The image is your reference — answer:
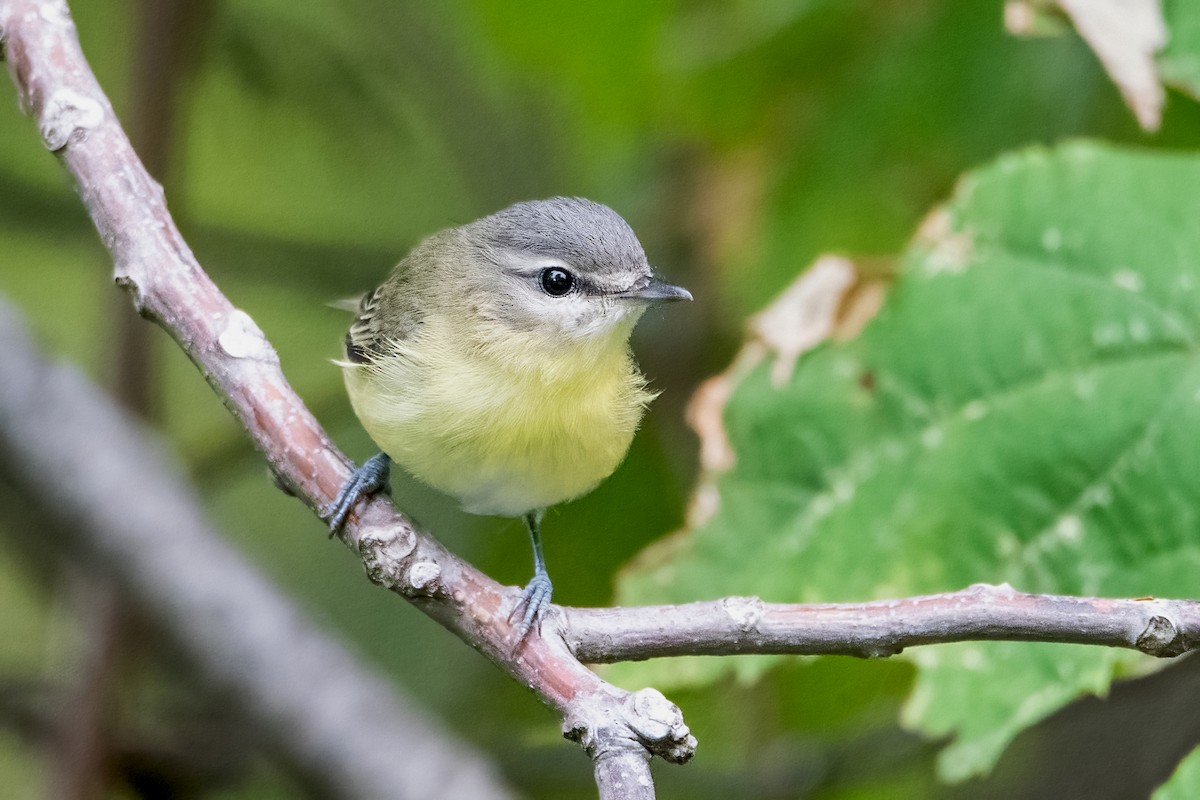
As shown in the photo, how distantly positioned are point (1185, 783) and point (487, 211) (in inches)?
119

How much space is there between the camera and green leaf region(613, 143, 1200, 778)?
7.83ft

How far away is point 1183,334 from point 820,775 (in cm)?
159

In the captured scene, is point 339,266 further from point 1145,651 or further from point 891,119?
point 1145,651

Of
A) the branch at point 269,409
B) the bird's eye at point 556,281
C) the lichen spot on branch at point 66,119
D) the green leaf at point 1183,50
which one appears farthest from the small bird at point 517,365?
the green leaf at point 1183,50

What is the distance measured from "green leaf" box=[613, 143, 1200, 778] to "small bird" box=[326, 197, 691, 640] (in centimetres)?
31

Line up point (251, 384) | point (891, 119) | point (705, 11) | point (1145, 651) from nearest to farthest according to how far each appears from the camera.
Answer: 1. point (1145, 651)
2. point (251, 384)
3. point (891, 119)
4. point (705, 11)

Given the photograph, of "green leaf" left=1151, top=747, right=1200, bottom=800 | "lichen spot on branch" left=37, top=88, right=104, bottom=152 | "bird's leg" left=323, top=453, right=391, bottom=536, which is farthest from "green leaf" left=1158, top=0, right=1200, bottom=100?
"lichen spot on branch" left=37, top=88, right=104, bottom=152

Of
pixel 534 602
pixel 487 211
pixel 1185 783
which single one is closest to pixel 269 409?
pixel 534 602

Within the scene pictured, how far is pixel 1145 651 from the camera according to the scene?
5.78 feet

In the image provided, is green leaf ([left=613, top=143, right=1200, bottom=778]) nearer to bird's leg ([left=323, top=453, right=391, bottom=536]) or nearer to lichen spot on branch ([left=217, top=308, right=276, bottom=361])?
bird's leg ([left=323, top=453, right=391, bottom=536])

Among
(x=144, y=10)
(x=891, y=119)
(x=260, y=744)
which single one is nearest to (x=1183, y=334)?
(x=891, y=119)

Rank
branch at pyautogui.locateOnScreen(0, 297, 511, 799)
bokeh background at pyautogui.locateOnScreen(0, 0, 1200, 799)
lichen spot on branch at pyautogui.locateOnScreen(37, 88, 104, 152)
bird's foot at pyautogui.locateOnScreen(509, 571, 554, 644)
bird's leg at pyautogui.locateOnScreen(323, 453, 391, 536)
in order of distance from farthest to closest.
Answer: bokeh background at pyautogui.locateOnScreen(0, 0, 1200, 799) → branch at pyautogui.locateOnScreen(0, 297, 511, 799) → lichen spot on branch at pyautogui.locateOnScreen(37, 88, 104, 152) → bird's leg at pyautogui.locateOnScreen(323, 453, 391, 536) → bird's foot at pyautogui.locateOnScreen(509, 571, 554, 644)

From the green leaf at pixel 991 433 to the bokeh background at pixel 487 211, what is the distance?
0.26 m

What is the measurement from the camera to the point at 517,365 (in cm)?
268
